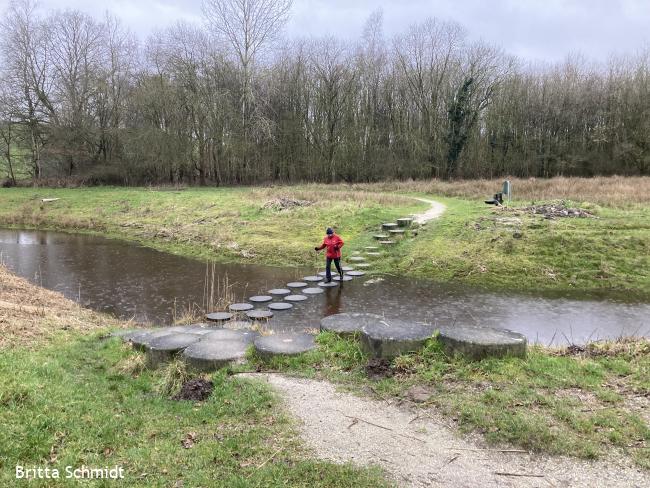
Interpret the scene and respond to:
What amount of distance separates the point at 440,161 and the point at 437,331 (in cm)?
3390

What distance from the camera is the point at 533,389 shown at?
16.0 feet

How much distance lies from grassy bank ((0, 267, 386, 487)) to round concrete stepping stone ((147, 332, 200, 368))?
17cm

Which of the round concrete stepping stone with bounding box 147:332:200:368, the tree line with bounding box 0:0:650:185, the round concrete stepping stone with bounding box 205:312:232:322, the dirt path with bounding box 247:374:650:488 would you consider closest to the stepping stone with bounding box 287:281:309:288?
the round concrete stepping stone with bounding box 205:312:232:322

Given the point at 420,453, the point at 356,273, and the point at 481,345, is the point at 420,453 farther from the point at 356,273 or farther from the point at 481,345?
the point at 356,273

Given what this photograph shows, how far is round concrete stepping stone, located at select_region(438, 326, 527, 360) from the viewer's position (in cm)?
554

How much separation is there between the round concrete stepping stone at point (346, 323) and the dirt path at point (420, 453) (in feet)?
5.30

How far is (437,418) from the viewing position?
14.6ft

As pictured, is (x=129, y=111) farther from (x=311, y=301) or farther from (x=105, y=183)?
(x=311, y=301)

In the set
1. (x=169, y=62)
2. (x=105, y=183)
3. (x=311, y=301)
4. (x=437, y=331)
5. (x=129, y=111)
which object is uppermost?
(x=169, y=62)

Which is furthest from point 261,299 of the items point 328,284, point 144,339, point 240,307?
point 144,339

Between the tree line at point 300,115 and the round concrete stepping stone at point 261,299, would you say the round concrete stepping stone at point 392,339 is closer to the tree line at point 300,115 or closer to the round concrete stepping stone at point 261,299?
the round concrete stepping stone at point 261,299

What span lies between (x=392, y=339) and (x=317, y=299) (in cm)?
576

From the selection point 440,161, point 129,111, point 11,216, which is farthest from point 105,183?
point 440,161

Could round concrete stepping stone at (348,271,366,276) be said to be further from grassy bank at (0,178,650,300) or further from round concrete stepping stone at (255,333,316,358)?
round concrete stepping stone at (255,333,316,358)
